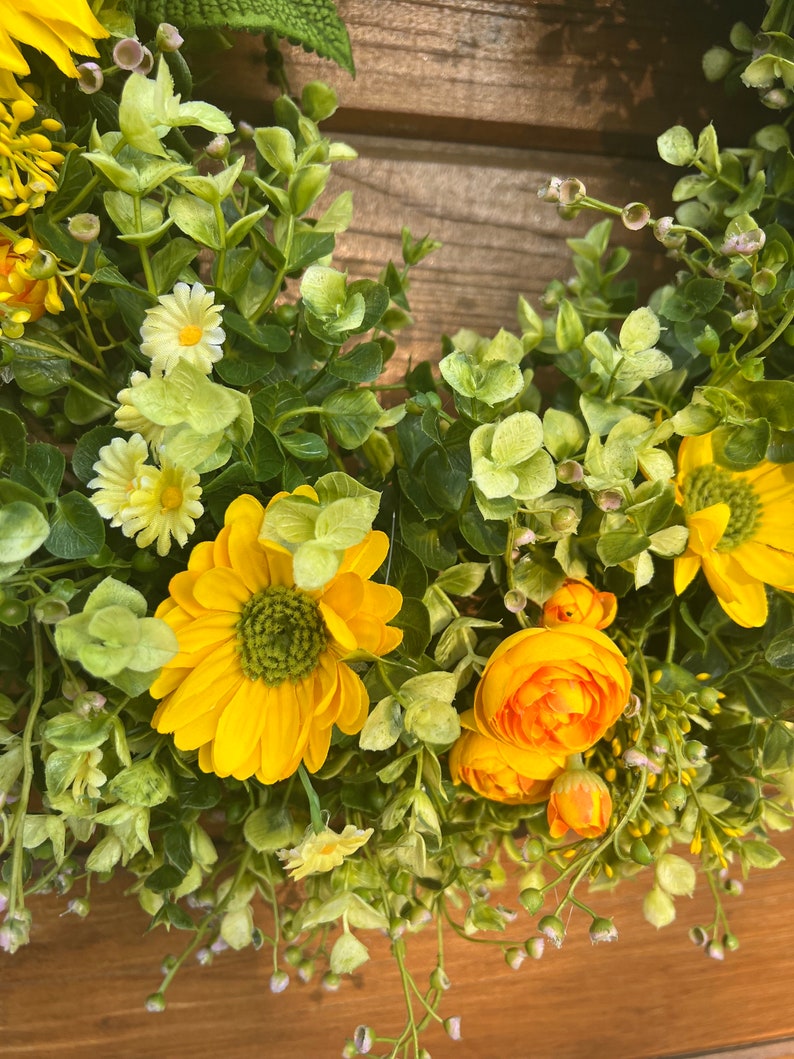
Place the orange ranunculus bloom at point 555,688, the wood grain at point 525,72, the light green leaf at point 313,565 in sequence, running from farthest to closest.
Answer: the wood grain at point 525,72 < the orange ranunculus bloom at point 555,688 < the light green leaf at point 313,565

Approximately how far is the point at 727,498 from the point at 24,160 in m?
0.42

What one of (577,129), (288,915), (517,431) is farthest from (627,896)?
(577,129)

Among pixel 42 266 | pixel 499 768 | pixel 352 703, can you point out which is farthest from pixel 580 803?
pixel 42 266

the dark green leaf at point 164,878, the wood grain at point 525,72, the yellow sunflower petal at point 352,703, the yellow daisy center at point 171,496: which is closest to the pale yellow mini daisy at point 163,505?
the yellow daisy center at point 171,496

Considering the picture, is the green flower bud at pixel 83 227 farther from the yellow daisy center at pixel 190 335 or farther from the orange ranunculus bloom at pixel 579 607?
the orange ranunculus bloom at pixel 579 607

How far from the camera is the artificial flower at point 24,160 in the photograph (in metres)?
0.37

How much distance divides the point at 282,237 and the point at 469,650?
0.80 feet

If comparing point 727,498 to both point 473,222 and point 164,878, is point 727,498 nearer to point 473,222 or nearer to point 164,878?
point 473,222

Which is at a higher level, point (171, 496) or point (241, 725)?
point (171, 496)

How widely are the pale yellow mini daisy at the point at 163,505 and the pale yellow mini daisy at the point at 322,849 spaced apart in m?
0.16

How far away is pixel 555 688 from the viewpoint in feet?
1.30

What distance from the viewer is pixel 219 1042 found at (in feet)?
2.13

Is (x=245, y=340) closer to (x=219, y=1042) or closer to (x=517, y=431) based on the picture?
(x=517, y=431)

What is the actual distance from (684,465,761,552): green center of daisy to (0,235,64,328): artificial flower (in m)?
0.36
